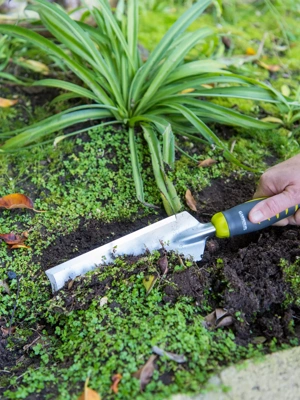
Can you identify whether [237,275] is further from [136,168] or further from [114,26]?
[114,26]

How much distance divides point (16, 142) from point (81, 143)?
0.39m

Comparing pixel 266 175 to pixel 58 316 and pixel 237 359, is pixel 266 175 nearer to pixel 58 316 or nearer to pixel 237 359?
pixel 237 359

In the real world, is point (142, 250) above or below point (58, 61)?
below

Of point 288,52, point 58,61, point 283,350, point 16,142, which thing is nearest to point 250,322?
point 283,350

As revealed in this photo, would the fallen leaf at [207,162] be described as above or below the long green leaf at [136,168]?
below

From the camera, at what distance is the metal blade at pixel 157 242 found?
2281 mm

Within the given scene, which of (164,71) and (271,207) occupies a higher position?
(164,71)

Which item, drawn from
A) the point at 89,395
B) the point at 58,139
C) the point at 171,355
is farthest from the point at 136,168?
the point at 89,395

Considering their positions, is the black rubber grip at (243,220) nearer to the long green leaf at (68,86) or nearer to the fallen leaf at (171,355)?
the fallen leaf at (171,355)

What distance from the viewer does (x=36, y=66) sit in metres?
3.52

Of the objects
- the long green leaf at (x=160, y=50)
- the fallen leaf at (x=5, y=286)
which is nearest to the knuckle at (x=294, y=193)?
the long green leaf at (x=160, y=50)

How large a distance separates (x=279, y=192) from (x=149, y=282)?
0.80 m

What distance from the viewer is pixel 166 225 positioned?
7.70 ft

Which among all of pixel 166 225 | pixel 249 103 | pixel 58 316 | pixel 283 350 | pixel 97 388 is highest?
pixel 249 103
